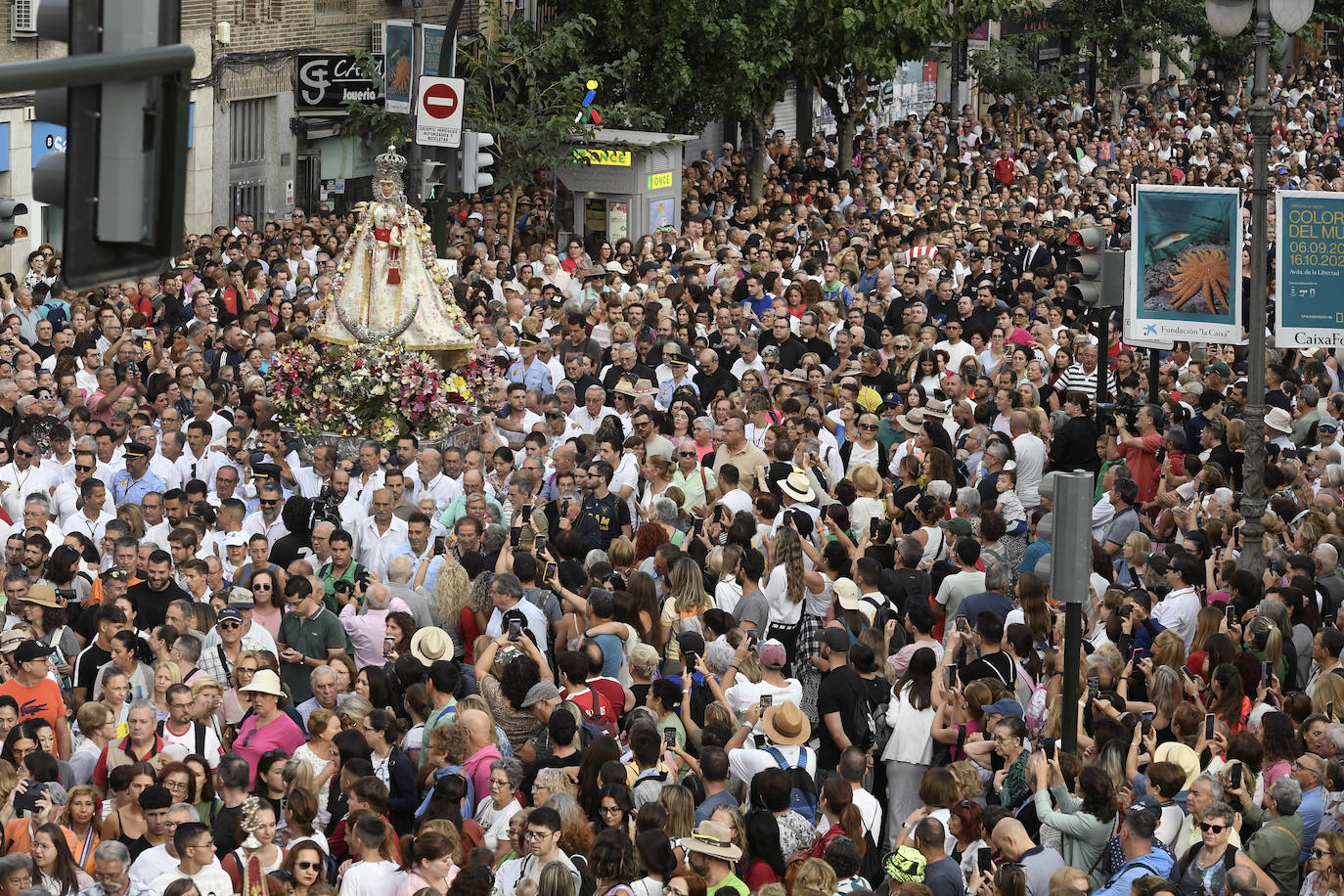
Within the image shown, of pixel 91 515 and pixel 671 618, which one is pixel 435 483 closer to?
pixel 91 515

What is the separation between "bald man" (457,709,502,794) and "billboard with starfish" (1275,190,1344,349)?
25.6 feet

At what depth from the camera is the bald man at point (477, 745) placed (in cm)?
962

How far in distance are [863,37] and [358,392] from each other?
18893mm

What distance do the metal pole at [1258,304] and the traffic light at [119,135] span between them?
1063 cm

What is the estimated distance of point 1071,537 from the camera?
10.0 m

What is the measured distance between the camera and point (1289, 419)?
52.6 ft

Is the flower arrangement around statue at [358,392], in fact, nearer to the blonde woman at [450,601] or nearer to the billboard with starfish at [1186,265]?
the blonde woman at [450,601]

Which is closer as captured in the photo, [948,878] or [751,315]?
[948,878]

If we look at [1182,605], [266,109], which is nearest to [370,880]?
[1182,605]

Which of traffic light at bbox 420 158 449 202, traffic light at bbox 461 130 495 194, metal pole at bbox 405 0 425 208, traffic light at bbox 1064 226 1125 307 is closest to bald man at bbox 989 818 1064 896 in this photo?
traffic light at bbox 1064 226 1125 307

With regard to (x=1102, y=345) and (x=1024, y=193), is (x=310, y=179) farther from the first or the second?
(x=1102, y=345)

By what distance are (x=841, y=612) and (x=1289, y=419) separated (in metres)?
5.74

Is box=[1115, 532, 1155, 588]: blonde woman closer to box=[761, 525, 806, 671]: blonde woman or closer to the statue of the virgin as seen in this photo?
box=[761, 525, 806, 671]: blonde woman

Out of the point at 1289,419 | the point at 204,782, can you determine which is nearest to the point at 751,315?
the point at 1289,419
